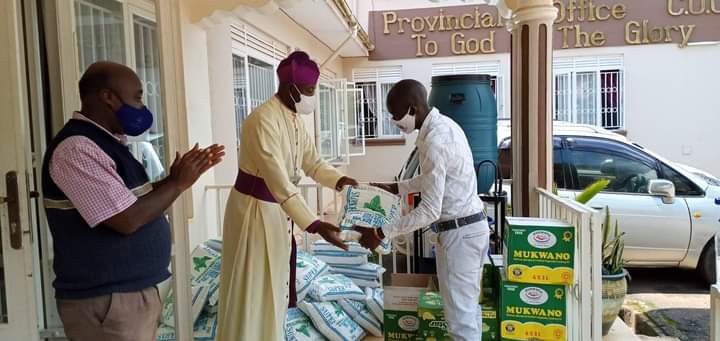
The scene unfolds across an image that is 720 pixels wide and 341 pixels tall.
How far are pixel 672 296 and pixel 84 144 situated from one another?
4.56 metres

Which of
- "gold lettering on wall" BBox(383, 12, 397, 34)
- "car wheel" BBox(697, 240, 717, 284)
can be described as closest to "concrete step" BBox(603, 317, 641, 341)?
"car wheel" BBox(697, 240, 717, 284)

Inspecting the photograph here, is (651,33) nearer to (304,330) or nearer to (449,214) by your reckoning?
(449,214)

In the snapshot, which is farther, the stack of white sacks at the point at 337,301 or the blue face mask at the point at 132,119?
the stack of white sacks at the point at 337,301

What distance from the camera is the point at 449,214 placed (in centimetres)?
248

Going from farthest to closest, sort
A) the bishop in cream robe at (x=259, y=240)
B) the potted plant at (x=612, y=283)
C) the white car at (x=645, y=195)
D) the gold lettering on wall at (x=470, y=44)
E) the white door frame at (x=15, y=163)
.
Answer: the gold lettering on wall at (x=470, y=44) < the white car at (x=645, y=195) < the potted plant at (x=612, y=283) < the bishop in cream robe at (x=259, y=240) < the white door frame at (x=15, y=163)

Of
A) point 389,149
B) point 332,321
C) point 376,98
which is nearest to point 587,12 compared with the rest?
point 376,98

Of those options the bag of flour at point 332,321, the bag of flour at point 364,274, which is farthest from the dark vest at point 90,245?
the bag of flour at point 364,274

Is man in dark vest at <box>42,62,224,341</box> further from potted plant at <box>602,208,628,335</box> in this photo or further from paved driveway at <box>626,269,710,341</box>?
paved driveway at <box>626,269,710,341</box>

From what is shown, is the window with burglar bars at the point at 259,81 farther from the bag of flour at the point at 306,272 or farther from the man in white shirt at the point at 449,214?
the man in white shirt at the point at 449,214

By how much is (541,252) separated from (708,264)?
125 inches

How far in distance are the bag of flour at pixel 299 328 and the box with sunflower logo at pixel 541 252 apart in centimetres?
121

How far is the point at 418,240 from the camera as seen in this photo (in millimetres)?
3756

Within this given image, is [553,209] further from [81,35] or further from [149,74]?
[81,35]

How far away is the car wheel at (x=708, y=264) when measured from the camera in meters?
4.72
